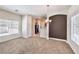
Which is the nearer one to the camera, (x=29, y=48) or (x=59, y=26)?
(x=29, y=48)

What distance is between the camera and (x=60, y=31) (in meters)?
5.59

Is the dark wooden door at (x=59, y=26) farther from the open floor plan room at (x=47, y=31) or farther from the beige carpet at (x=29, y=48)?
the beige carpet at (x=29, y=48)

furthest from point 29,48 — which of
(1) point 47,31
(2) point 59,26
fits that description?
(1) point 47,31

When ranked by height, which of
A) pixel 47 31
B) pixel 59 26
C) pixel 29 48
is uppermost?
pixel 59 26

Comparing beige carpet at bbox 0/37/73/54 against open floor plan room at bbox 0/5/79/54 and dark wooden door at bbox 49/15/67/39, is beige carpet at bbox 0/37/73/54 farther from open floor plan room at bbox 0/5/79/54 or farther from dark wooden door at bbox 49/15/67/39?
dark wooden door at bbox 49/15/67/39

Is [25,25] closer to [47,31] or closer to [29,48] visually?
[47,31]

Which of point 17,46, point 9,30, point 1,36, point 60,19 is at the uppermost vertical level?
point 60,19

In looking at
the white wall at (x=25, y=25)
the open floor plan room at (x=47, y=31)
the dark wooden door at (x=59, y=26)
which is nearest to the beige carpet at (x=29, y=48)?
the open floor plan room at (x=47, y=31)

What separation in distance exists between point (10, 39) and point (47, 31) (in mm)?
3434

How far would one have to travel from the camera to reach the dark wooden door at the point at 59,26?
523 cm

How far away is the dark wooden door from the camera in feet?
17.2

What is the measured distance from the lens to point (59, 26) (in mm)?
5691
